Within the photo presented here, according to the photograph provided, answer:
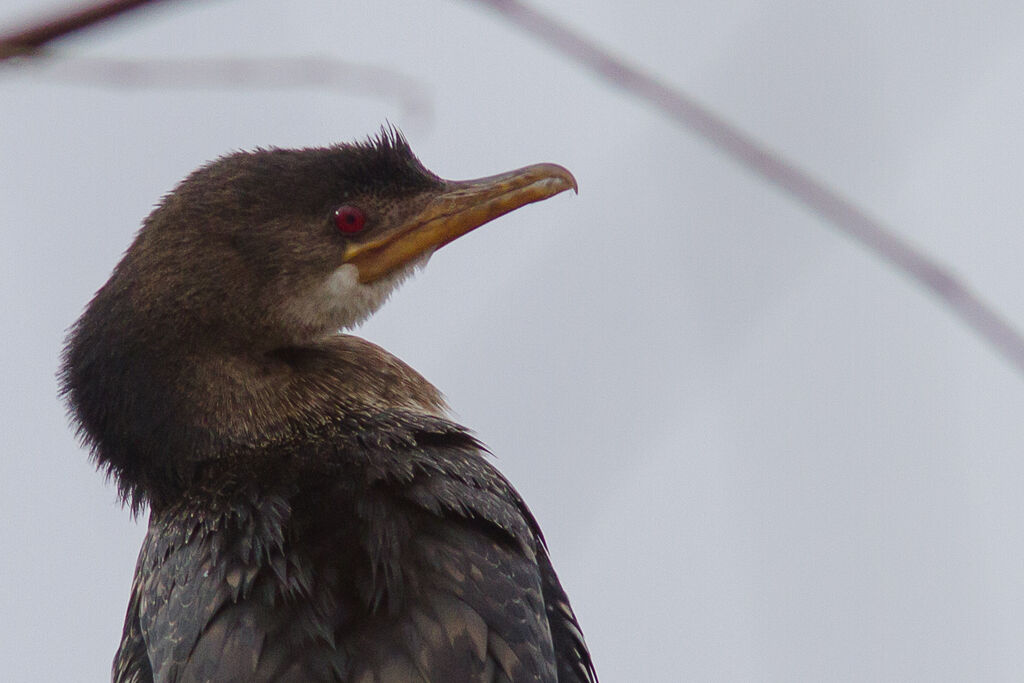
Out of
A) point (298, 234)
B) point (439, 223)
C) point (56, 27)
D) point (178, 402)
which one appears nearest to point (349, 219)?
point (298, 234)

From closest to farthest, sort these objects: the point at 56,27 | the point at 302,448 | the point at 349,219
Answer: the point at 56,27 < the point at 302,448 < the point at 349,219

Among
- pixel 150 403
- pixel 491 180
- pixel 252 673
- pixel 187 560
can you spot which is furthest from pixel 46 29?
pixel 491 180

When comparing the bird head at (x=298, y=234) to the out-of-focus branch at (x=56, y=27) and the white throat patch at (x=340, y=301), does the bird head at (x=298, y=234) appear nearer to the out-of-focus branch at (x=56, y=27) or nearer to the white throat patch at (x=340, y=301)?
the white throat patch at (x=340, y=301)

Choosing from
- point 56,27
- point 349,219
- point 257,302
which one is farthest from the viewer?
point 349,219

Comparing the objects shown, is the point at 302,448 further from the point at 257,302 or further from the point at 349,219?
the point at 349,219

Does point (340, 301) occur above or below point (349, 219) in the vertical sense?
below

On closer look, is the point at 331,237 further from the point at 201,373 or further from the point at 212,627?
the point at 212,627
